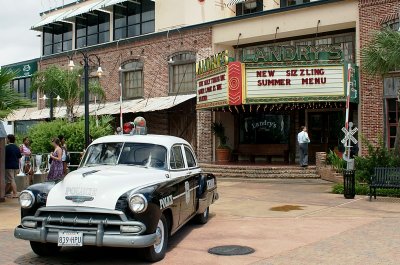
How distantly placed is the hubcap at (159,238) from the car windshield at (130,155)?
117 centimetres

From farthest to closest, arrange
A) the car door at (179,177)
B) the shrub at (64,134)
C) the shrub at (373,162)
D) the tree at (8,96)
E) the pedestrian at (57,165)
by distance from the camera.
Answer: the shrub at (64,134) < the shrub at (373,162) < the pedestrian at (57,165) < the tree at (8,96) < the car door at (179,177)

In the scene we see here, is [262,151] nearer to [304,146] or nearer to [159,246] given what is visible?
[304,146]

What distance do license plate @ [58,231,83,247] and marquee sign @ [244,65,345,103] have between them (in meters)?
14.5

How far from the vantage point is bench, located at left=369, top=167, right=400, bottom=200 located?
42.7ft

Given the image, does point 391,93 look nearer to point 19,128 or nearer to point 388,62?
point 388,62

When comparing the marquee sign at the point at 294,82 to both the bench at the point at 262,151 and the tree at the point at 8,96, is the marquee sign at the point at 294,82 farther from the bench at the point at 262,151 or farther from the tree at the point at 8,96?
the tree at the point at 8,96

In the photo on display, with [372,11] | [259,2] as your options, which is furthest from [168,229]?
[259,2]

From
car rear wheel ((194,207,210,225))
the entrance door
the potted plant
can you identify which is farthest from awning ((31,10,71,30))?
car rear wheel ((194,207,210,225))

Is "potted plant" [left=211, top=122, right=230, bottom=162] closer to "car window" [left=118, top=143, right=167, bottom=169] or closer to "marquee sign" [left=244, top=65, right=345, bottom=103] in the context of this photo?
"marquee sign" [left=244, top=65, right=345, bottom=103]

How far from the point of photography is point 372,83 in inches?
779

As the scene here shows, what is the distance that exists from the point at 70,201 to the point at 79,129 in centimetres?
1485

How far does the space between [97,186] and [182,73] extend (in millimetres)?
20263

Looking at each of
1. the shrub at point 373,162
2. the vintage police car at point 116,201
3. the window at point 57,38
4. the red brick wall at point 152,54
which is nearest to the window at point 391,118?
the shrub at point 373,162

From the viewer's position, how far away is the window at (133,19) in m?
30.0
